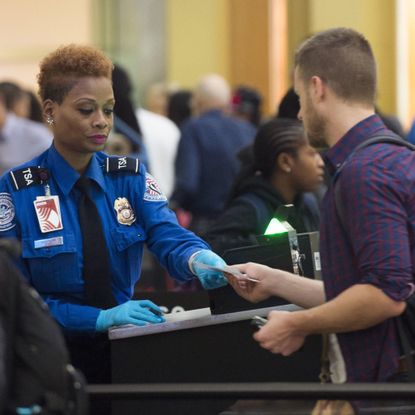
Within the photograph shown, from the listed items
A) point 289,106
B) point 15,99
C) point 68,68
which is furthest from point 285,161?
point 15,99

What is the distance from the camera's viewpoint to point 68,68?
12.6 ft

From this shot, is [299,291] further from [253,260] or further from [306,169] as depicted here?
[306,169]

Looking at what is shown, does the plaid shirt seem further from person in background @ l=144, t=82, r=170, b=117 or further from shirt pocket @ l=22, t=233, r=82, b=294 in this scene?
person in background @ l=144, t=82, r=170, b=117

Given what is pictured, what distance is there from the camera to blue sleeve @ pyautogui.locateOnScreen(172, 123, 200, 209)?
8562 millimetres

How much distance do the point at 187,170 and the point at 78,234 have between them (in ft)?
15.8

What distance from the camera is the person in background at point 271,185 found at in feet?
17.4

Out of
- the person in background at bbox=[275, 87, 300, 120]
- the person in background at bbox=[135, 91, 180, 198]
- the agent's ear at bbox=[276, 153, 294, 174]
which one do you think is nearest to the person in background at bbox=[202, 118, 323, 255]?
the agent's ear at bbox=[276, 153, 294, 174]

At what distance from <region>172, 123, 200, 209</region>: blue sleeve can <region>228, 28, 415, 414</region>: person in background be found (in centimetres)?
512

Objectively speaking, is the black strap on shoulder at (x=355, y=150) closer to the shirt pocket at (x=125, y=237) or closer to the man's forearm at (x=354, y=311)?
the man's forearm at (x=354, y=311)

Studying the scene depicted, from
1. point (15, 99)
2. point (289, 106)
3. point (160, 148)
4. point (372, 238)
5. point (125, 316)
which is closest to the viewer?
point (372, 238)

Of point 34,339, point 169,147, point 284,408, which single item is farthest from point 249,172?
point 169,147

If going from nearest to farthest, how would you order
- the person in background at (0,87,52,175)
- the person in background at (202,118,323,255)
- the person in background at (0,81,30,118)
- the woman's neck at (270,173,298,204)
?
1. the person in background at (202,118,323,255)
2. the woman's neck at (270,173,298,204)
3. the person in background at (0,87,52,175)
4. the person in background at (0,81,30,118)

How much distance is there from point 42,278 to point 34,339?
114cm

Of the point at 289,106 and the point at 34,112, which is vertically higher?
the point at 289,106
